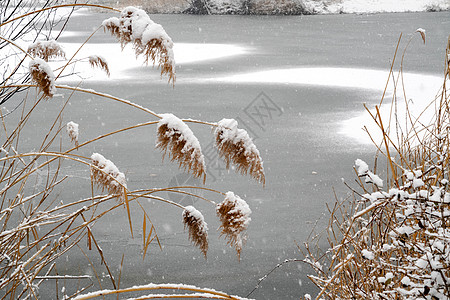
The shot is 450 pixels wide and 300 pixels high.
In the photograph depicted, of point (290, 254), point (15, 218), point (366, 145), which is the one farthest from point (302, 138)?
point (15, 218)

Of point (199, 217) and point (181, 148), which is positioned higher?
point (181, 148)

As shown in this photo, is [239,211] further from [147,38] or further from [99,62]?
[99,62]

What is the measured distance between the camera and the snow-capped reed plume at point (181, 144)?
4.98ft

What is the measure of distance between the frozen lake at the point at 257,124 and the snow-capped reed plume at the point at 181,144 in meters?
2.69

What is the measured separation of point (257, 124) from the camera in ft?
28.8

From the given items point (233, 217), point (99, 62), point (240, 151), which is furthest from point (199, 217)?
point (99, 62)

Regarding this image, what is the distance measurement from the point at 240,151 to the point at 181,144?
0.58 feet

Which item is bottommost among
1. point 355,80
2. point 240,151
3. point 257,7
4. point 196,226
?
point 355,80

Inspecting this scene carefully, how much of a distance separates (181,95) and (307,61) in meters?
4.47

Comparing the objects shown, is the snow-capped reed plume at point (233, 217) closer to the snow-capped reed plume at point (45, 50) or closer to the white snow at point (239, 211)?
the white snow at point (239, 211)

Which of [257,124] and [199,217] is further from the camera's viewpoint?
[257,124]

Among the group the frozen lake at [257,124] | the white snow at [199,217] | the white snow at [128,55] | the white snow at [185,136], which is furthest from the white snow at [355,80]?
the white snow at [185,136]

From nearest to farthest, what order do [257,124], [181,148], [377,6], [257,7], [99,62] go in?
[181,148], [99,62], [257,124], [257,7], [377,6]

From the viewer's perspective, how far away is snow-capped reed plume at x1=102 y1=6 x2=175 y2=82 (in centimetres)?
163
